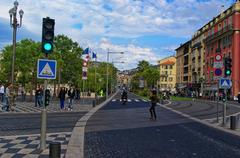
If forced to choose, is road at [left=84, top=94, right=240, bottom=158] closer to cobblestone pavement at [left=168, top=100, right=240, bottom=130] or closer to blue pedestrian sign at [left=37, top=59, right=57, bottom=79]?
blue pedestrian sign at [left=37, top=59, right=57, bottom=79]

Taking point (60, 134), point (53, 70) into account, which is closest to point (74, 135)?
point (60, 134)

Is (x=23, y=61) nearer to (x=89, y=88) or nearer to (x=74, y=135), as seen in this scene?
(x=89, y=88)

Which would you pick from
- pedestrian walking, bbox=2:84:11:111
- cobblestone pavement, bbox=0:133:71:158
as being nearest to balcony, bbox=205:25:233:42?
pedestrian walking, bbox=2:84:11:111

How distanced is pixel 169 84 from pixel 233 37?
89.6 meters

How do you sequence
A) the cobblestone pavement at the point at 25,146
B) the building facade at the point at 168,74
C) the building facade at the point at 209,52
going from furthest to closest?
the building facade at the point at 168,74 < the building facade at the point at 209,52 < the cobblestone pavement at the point at 25,146

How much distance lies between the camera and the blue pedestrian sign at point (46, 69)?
10743 millimetres

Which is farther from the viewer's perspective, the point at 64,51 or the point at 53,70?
the point at 64,51

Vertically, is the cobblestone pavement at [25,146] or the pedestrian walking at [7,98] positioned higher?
the pedestrian walking at [7,98]

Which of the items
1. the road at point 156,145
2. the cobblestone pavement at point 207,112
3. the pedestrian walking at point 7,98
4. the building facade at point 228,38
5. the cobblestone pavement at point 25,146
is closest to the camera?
the cobblestone pavement at point 25,146

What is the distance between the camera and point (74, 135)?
13.6 meters

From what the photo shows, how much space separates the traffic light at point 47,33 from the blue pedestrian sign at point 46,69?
39 cm

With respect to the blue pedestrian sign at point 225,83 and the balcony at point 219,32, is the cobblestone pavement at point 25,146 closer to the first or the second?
the blue pedestrian sign at point 225,83

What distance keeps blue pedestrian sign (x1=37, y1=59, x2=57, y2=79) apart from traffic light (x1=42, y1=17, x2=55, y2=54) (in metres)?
0.39

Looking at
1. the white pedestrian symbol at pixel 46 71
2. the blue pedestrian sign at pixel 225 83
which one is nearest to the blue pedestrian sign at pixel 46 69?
the white pedestrian symbol at pixel 46 71
